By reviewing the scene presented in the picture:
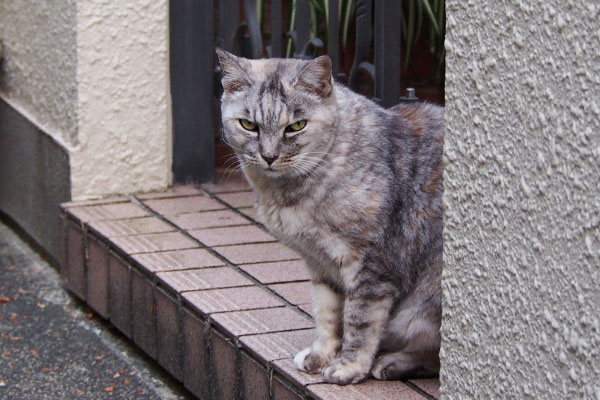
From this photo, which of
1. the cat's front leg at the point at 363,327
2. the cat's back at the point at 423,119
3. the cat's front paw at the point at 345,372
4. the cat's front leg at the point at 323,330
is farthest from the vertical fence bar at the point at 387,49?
the cat's front paw at the point at 345,372

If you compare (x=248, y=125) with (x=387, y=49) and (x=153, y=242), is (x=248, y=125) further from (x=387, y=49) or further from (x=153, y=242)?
(x=153, y=242)

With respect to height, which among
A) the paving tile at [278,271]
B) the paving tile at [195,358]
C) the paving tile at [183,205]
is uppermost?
the paving tile at [183,205]

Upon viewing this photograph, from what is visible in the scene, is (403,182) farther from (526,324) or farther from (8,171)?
(8,171)

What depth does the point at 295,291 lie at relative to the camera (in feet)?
9.34

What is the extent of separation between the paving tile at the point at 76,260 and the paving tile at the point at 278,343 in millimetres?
1272

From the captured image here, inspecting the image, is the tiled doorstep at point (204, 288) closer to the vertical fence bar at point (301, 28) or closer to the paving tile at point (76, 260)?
the paving tile at point (76, 260)

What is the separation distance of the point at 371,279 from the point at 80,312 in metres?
1.70

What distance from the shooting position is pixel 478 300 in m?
1.57

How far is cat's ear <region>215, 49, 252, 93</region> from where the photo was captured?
8.04 feet

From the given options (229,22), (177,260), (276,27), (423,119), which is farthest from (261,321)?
(229,22)

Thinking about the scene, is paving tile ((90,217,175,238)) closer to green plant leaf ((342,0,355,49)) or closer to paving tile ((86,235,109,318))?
paving tile ((86,235,109,318))

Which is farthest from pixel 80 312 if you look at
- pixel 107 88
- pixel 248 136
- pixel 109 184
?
pixel 248 136

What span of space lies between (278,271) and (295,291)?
190 millimetres

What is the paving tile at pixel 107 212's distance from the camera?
11.7 feet
